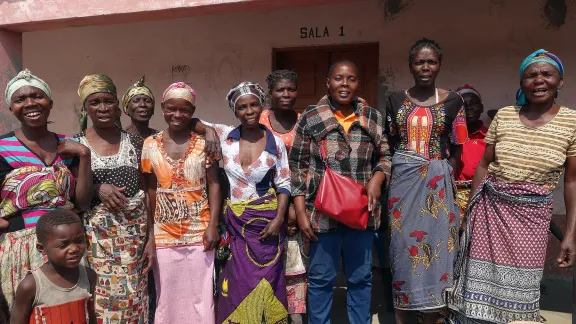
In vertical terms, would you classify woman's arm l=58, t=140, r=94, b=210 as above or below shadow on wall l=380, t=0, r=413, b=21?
below

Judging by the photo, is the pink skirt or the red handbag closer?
the red handbag

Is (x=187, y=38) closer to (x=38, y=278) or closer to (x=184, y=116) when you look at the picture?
(x=184, y=116)

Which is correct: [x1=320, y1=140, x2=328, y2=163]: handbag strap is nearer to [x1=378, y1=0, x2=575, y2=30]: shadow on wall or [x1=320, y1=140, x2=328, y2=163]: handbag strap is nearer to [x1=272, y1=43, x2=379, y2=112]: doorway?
[x1=272, y1=43, x2=379, y2=112]: doorway

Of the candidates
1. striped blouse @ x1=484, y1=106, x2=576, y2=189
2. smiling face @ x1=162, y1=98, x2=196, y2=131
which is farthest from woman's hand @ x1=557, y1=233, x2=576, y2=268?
smiling face @ x1=162, y1=98, x2=196, y2=131

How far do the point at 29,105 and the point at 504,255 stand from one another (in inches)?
114

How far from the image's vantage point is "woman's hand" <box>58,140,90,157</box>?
2.55m

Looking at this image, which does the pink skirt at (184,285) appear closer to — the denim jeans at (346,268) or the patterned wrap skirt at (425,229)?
the denim jeans at (346,268)

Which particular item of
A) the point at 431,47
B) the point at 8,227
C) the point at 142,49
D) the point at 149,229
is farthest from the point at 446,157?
the point at 142,49

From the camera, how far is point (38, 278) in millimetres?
2186

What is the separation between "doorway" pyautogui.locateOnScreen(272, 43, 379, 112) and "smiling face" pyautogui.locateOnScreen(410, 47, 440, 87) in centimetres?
224

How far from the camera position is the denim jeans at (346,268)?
9.61 feet

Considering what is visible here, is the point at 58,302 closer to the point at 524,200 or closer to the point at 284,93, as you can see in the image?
the point at 284,93

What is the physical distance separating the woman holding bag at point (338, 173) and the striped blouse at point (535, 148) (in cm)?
70

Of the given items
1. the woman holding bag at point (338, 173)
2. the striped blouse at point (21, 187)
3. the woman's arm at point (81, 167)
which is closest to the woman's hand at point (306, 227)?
the woman holding bag at point (338, 173)
